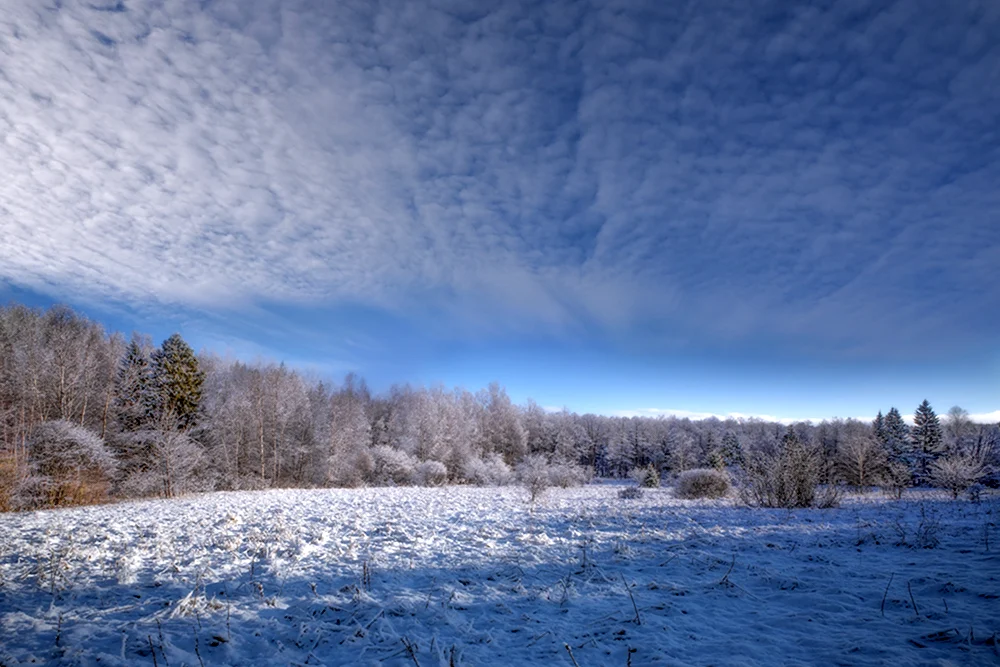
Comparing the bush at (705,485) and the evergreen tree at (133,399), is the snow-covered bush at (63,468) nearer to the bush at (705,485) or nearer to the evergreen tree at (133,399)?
the evergreen tree at (133,399)

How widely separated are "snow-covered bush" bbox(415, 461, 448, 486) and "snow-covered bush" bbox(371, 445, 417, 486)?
776 mm

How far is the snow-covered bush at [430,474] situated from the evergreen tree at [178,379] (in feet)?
61.2

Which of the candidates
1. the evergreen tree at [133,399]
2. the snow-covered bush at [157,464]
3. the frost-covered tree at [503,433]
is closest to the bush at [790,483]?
the snow-covered bush at [157,464]

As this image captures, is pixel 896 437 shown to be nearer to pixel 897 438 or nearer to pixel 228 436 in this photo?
pixel 897 438

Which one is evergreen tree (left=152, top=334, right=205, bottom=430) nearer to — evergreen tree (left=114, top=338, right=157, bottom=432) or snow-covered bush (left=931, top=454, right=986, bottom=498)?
evergreen tree (left=114, top=338, right=157, bottom=432)

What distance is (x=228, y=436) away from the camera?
34.8 metres

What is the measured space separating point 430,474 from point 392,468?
438cm

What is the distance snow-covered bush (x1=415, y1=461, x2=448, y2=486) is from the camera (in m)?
38.7

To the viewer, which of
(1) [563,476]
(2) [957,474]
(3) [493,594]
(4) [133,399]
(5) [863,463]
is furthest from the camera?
(1) [563,476]

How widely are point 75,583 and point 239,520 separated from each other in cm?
528

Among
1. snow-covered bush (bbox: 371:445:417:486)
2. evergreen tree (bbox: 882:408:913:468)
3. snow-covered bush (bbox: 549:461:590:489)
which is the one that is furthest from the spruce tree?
snow-covered bush (bbox: 371:445:417:486)

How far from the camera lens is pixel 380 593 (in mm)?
6395

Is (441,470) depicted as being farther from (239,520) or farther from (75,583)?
(75,583)

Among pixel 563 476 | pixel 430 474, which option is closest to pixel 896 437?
pixel 563 476
